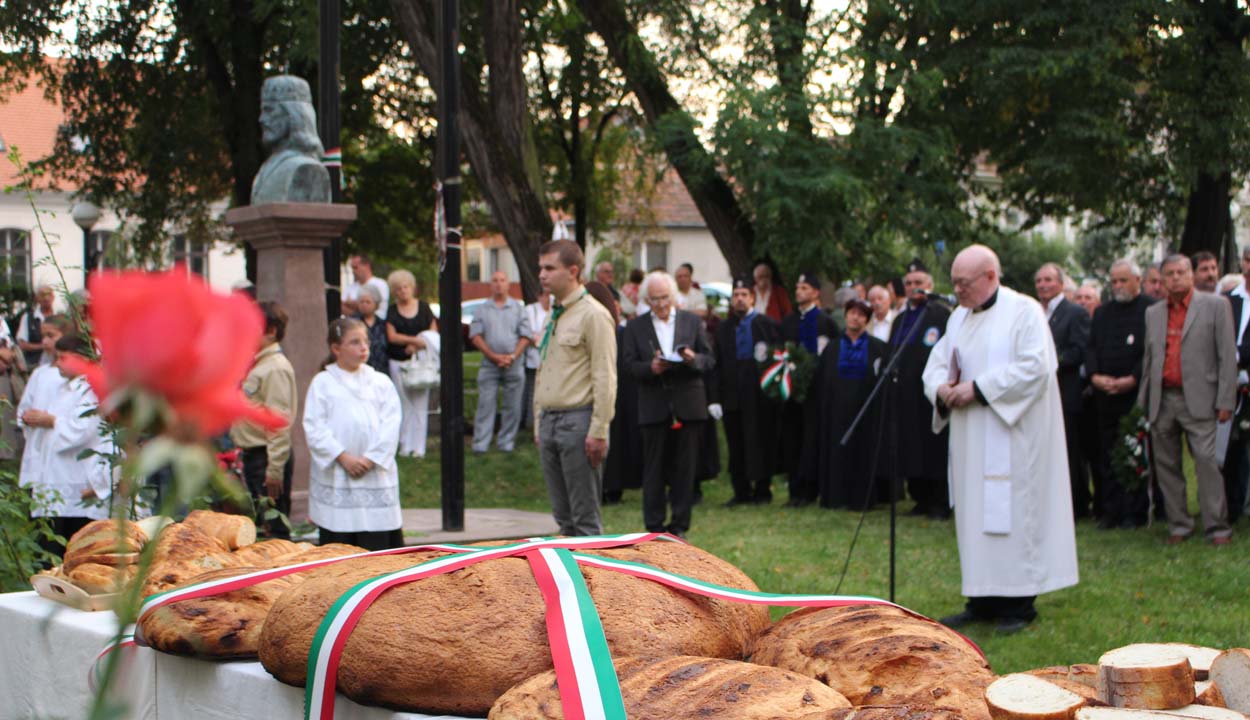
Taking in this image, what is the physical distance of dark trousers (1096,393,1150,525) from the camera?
1114 centimetres

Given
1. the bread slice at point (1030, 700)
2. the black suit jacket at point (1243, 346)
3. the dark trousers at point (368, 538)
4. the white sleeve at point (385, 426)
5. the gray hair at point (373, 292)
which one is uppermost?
the gray hair at point (373, 292)

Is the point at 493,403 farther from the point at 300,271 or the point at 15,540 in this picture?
the point at 15,540

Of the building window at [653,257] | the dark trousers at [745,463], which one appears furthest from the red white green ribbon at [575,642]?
the building window at [653,257]

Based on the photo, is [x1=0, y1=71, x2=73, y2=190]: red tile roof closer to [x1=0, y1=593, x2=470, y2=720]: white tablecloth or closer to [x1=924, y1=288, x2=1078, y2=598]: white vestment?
[x1=924, y1=288, x2=1078, y2=598]: white vestment

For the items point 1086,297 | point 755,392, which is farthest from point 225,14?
point 1086,297

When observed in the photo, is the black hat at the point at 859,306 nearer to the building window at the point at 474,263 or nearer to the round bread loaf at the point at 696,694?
the round bread loaf at the point at 696,694

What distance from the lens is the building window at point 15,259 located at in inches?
227

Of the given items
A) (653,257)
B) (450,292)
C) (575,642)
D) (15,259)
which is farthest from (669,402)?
(653,257)

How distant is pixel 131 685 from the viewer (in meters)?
2.83

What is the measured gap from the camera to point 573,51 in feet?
82.5

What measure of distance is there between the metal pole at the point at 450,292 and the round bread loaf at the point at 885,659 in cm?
687

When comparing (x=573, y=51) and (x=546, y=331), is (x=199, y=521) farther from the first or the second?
(x=573, y=51)

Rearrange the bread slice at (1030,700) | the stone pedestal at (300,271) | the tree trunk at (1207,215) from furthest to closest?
the tree trunk at (1207,215)
the stone pedestal at (300,271)
the bread slice at (1030,700)

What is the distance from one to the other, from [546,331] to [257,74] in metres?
16.8
